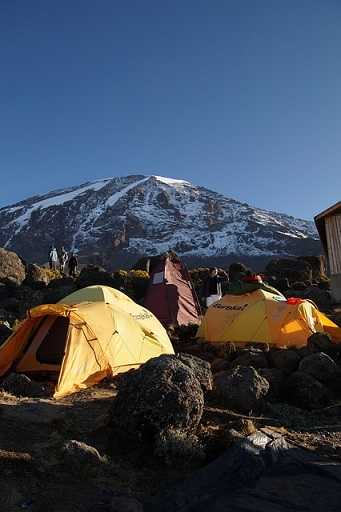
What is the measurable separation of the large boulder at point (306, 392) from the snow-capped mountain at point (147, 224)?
71038 millimetres

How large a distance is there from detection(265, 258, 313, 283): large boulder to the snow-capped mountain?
5182cm

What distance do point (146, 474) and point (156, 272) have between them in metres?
12.0

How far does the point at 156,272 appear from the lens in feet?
56.5

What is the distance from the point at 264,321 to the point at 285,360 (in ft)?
8.60

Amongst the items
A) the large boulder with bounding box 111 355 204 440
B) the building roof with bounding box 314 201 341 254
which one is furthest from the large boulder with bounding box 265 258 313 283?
the large boulder with bounding box 111 355 204 440

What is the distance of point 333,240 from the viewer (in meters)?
22.4

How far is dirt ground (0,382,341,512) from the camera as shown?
4.65 meters

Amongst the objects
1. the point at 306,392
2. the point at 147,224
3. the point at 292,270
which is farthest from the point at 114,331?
the point at 147,224

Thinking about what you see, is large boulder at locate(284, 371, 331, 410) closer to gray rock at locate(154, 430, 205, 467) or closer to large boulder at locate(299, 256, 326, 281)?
gray rock at locate(154, 430, 205, 467)

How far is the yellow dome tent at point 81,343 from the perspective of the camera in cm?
924

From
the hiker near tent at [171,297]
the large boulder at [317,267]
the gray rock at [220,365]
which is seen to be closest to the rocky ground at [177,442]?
the gray rock at [220,365]

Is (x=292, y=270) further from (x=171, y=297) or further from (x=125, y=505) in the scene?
(x=125, y=505)

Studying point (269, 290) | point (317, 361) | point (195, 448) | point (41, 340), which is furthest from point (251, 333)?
point (195, 448)

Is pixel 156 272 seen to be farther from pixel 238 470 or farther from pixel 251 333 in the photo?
pixel 238 470
